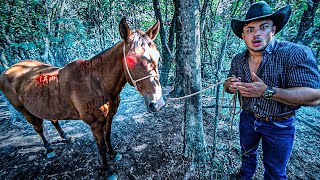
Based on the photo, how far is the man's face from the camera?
5.35 ft

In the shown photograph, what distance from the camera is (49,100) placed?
272 centimetres

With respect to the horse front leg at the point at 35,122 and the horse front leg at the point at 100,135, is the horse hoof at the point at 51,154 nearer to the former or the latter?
the horse front leg at the point at 35,122

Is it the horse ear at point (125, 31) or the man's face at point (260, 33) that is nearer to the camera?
the man's face at point (260, 33)

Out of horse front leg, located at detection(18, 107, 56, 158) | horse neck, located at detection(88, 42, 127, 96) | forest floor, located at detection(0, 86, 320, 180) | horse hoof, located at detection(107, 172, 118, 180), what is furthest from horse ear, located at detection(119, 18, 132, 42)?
horse front leg, located at detection(18, 107, 56, 158)

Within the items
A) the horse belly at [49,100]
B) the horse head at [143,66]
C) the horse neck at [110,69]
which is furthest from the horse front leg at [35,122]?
the horse head at [143,66]

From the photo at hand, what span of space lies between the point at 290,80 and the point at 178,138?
2460 mm

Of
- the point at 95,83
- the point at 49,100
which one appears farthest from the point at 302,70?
the point at 49,100

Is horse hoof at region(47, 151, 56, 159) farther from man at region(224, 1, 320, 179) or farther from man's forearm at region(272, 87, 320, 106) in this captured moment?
man's forearm at region(272, 87, 320, 106)

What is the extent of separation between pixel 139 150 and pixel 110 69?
1927 millimetres

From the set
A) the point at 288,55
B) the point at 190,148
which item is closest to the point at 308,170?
the point at 190,148

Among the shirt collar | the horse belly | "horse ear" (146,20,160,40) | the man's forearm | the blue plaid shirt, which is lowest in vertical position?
the horse belly

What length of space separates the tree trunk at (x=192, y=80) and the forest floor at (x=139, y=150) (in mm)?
260

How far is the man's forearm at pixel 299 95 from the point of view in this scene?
139 cm

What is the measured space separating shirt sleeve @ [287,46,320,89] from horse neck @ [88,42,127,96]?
1.99m
